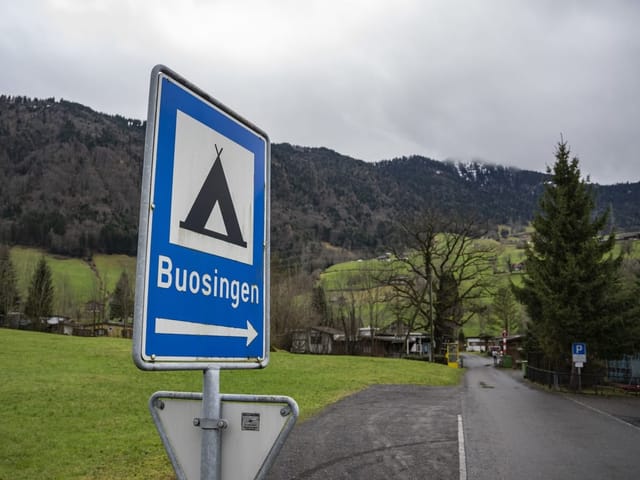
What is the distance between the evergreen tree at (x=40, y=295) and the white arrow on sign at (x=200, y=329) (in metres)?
82.1

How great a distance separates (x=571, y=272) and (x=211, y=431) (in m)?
30.1

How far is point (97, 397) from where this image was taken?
A: 19.5 metres

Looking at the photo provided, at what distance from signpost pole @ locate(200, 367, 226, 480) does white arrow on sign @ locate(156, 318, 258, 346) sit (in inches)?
6.1

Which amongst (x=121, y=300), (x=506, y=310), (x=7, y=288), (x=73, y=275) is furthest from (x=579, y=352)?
(x=73, y=275)

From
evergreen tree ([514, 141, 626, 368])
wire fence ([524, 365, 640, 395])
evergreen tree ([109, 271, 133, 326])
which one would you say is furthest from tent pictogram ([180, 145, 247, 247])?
evergreen tree ([109, 271, 133, 326])

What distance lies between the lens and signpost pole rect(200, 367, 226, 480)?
1703 mm

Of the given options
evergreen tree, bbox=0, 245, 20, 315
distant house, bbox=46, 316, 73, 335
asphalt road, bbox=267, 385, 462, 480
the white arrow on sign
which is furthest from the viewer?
distant house, bbox=46, 316, 73, 335

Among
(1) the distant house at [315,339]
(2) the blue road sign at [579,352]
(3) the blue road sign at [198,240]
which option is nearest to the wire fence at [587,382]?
(2) the blue road sign at [579,352]

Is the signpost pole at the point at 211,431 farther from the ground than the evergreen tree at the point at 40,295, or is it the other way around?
the evergreen tree at the point at 40,295

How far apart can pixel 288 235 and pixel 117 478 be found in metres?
189

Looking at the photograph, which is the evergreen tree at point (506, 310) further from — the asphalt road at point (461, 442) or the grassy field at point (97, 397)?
the asphalt road at point (461, 442)

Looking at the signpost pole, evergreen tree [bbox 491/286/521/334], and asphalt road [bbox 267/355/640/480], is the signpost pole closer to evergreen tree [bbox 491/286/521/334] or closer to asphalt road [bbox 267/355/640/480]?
asphalt road [bbox 267/355/640/480]

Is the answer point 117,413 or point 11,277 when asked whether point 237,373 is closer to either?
point 117,413

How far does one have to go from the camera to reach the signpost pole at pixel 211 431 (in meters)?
1.70
